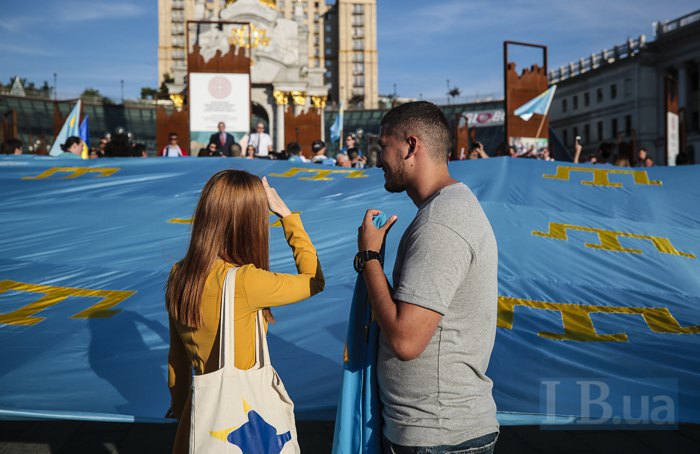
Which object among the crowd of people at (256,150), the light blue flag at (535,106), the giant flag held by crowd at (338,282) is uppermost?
the light blue flag at (535,106)

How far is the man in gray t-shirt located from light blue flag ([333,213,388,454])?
0.27 ft

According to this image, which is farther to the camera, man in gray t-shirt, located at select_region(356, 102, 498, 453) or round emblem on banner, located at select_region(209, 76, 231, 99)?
round emblem on banner, located at select_region(209, 76, 231, 99)

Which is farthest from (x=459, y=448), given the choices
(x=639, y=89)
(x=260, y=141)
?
(x=639, y=89)

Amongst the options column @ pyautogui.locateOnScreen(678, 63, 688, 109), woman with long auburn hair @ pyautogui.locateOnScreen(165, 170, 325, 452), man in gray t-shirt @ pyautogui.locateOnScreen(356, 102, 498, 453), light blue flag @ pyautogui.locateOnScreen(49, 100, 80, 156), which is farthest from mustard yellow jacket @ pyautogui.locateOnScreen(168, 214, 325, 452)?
column @ pyautogui.locateOnScreen(678, 63, 688, 109)

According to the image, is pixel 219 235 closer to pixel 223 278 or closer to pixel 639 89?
pixel 223 278

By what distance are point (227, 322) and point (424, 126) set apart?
917 millimetres

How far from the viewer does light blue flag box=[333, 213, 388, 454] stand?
2.04 metres

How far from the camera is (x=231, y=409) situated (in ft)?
6.79

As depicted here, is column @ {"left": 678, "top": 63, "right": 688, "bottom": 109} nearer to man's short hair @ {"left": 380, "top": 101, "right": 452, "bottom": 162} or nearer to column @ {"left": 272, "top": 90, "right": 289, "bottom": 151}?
column @ {"left": 272, "top": 90, "right": 289, "bottom": 151}

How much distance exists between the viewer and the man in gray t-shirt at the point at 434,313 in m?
1.75

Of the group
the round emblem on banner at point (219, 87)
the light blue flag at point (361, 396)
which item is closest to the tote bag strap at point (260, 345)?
the light blue flag at point (361, 396)

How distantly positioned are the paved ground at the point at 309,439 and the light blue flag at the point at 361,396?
2277mm

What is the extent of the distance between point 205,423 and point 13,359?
216 cm

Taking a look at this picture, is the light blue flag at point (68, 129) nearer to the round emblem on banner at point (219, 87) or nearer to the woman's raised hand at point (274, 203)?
the round emblem on banner at point (219, 87)
